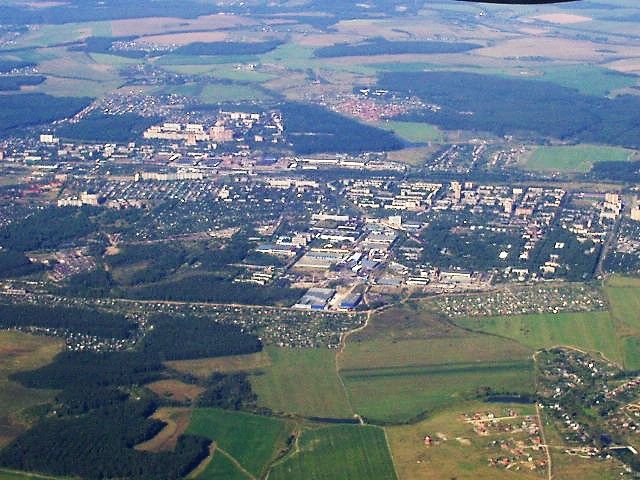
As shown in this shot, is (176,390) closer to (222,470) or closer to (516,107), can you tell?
(222,470)

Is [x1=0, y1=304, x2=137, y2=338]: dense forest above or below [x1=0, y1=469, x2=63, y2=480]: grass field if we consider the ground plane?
below

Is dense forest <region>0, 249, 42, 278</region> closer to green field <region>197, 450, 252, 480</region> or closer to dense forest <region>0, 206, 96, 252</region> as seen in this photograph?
dense forest <region>0, 206, 96, 252</region>

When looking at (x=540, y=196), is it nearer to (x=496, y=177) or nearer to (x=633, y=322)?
(x=496, y=177)

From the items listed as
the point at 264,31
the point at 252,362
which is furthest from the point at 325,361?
the point at 264,31

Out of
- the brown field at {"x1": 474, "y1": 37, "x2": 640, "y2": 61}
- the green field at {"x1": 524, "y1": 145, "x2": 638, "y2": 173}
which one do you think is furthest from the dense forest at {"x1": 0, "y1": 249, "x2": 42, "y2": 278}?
the brown field at {"x1": 474, "y1": 37, "x2": 640, "y2": 61}

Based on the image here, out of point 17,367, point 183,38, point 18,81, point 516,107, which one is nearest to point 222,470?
point 17,367
